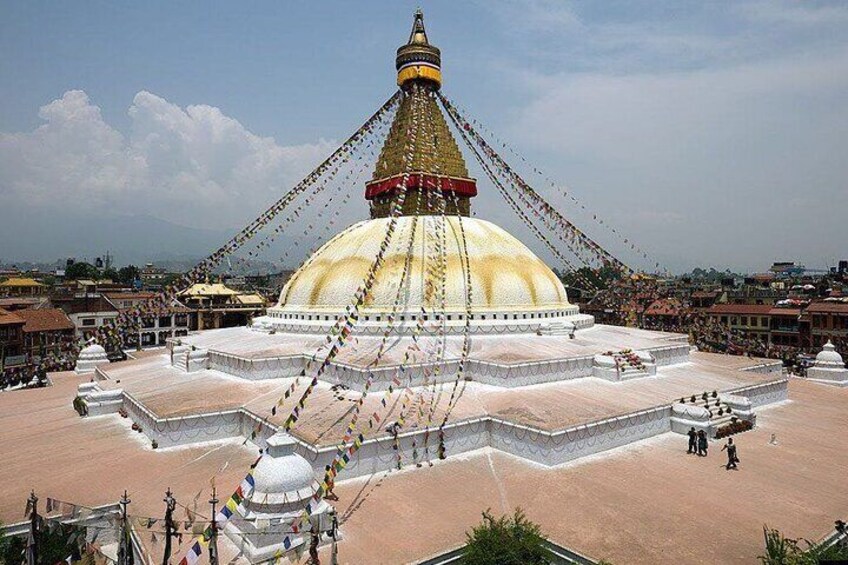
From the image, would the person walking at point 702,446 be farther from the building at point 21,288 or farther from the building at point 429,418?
the building at point 21,288

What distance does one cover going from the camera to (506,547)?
607cm

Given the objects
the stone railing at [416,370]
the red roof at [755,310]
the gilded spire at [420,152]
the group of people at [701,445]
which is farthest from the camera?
the red roof at [755,310]

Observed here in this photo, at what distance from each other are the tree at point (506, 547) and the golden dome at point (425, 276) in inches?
406

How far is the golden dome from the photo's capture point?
1673 centimetres

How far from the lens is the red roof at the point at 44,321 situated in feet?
94.2

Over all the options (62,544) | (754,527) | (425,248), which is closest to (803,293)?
(425,248)

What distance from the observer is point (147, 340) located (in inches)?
1406

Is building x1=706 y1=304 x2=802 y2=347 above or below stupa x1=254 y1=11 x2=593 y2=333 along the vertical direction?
below

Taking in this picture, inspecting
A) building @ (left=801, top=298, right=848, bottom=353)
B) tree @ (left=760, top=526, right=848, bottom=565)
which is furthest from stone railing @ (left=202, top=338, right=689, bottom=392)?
building @ (left=801, top=298, right=848, bottom=353)

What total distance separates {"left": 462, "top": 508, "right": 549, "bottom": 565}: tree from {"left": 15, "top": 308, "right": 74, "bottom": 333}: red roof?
3027 centimetres

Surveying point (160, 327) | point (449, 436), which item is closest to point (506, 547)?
point (449, 436)

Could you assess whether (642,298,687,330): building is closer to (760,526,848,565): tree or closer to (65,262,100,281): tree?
(760,526,848,565): tree

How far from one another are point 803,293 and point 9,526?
181 feet

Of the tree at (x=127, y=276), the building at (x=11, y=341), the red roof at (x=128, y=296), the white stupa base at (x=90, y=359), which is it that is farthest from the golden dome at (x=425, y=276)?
the tree at (x=127, y=276)
